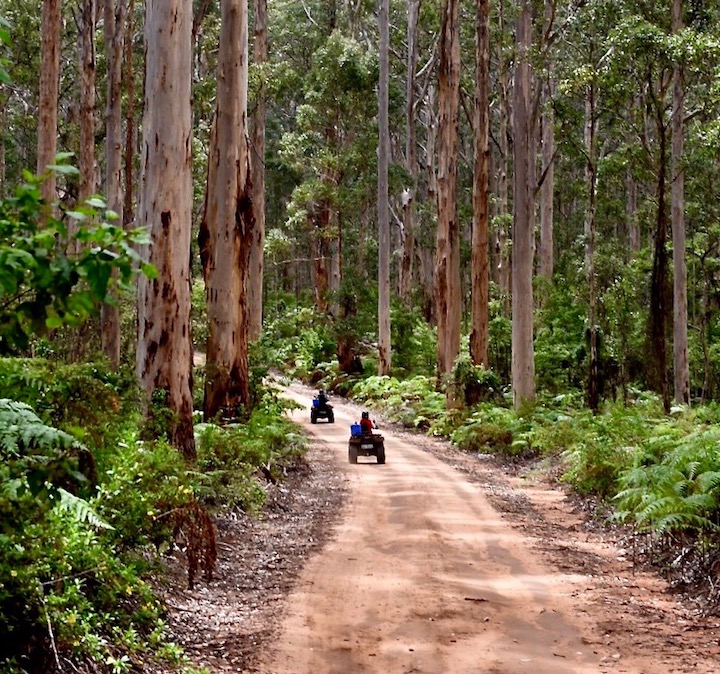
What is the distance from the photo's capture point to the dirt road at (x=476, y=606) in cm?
546

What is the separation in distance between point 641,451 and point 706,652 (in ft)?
18.0

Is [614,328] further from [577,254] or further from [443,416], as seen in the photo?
[577,254]

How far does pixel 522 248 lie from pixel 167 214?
11.5m

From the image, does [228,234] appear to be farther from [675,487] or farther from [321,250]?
[321,250]

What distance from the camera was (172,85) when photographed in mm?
10125

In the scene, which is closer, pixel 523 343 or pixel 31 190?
pixel 31 190

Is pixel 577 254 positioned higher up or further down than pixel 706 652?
higher up

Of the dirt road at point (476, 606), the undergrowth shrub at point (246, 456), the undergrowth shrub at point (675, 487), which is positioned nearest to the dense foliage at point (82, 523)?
the dirt road at point (476, 606)

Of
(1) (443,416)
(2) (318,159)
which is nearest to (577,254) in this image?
(2) (318,159)

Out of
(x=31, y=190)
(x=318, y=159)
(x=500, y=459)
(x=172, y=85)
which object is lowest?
(x=500, y=459)

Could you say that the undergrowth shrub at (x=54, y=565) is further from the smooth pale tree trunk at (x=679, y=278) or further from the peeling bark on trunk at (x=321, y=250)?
the peeling bark on trunk at (x=321, y=250)

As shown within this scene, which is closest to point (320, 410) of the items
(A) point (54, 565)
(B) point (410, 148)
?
(B) point (410, 148)

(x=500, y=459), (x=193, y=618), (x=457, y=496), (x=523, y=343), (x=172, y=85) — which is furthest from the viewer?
(x=523, y=343)

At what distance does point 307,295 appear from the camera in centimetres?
5097
